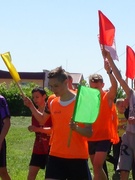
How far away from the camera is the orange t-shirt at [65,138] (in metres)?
5.86

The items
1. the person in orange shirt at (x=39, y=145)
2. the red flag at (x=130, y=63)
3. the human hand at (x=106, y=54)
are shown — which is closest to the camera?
the human hand at (x=106, y=54)

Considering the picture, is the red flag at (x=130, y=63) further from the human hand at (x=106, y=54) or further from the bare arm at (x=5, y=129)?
the bare arm at (x=5, y=129)

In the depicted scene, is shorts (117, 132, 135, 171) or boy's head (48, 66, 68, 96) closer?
boy's head (48, 66, 68, 96)

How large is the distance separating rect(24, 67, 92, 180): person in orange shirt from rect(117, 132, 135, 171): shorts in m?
1.60

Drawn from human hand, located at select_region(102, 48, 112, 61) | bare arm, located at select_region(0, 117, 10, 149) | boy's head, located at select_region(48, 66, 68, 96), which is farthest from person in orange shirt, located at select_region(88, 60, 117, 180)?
boy's head, located at select_region(48, 66, 68, 96)

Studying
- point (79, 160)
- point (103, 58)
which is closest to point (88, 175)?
point (79, 160)

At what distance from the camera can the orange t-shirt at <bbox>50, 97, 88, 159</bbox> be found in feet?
19.2

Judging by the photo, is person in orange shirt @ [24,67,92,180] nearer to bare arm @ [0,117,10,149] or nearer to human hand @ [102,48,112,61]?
human hand @ [102,48,112,61]

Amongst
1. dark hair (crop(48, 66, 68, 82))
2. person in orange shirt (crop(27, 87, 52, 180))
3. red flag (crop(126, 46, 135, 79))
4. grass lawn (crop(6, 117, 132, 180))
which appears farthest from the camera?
grass lawn (crop(6, 117, 132, 180))

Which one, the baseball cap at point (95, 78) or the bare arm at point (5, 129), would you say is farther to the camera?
the baseball cap at point (95, 78)

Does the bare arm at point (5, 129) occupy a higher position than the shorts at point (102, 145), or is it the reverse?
the bare arm at point (5, 129)

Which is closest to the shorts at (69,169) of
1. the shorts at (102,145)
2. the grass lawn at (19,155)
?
the shorts at (102,145)

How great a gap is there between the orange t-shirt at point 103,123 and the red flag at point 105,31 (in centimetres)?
104

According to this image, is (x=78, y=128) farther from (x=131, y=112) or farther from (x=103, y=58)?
(x=131, y=112)
